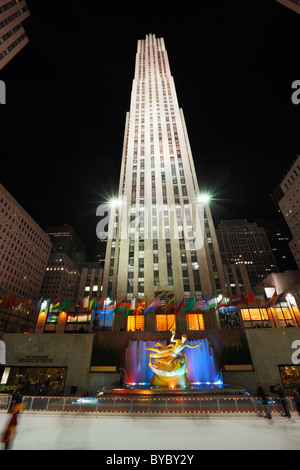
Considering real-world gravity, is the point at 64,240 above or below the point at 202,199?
above

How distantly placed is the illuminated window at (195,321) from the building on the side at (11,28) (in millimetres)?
83800

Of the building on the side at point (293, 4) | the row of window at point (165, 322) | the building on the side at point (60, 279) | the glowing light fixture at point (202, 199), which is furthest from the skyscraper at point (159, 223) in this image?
the building on the side at point (60, 279)

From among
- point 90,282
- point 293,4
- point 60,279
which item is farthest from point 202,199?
point 60,279

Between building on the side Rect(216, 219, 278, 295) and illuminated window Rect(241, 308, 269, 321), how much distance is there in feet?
208

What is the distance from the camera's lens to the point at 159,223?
5525 cm

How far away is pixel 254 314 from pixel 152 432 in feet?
134

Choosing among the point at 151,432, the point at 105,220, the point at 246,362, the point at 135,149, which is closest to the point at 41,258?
the point at 105,220

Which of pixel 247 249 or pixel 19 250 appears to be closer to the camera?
pixel 19 250

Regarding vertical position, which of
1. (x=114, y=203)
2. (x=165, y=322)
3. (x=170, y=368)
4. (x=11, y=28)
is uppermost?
(x=11, y=28)

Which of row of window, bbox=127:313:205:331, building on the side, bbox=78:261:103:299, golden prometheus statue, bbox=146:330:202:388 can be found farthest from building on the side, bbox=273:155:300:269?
building on the side, bbox=78:261:103:299

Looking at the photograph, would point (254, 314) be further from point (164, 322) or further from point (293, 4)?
point (293, 4)

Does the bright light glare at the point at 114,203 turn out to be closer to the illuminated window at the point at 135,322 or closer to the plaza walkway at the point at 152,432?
the illuminated window at the point at 135,322

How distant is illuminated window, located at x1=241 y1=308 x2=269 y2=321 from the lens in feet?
139

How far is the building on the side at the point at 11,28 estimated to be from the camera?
62562 millimetres
